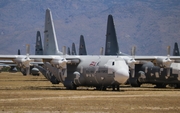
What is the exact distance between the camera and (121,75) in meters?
46.0

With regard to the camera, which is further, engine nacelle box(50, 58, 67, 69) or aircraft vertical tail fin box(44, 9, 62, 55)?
aircraft vertical tail fin box(44, 9, 62, 55)

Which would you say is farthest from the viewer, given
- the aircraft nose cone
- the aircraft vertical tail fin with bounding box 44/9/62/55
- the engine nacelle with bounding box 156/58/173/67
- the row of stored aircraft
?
the aircraft vertical tail fin with bounding box 44/9/62/55

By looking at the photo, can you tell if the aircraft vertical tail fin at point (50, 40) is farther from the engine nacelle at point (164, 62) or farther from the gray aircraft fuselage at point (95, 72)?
the engine nacelle at point (164, 62)

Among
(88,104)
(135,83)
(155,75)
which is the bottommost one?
(88,104)

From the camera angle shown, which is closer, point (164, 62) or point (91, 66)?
point (91, 66)

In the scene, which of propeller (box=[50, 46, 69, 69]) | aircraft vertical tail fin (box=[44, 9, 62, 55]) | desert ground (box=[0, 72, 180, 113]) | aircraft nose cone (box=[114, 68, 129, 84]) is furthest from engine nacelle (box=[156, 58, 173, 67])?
desert ground (box=[0, 72, 180, 113])

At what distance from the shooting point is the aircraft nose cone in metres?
45.9

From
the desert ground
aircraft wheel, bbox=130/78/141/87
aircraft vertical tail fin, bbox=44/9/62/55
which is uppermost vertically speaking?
aircraft vertical tail fin, bbox=44/9/62/55

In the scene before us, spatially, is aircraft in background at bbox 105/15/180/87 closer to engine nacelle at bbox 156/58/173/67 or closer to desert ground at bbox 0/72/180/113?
engine nacelle at bbox 156/58/173/67

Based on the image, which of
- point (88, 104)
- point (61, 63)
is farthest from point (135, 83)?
point (88, 104)

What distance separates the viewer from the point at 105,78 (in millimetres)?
47625

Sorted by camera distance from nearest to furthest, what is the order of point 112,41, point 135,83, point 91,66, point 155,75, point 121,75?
point 121,75, point 91,66, point 155,75, point 135,83, point 112,41

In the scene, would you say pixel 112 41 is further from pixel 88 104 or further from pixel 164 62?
pixel 88 104

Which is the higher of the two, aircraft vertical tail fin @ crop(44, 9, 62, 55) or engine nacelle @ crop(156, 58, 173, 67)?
aircraft vertical tail fin @ crop(44, 9, 62, 55)
